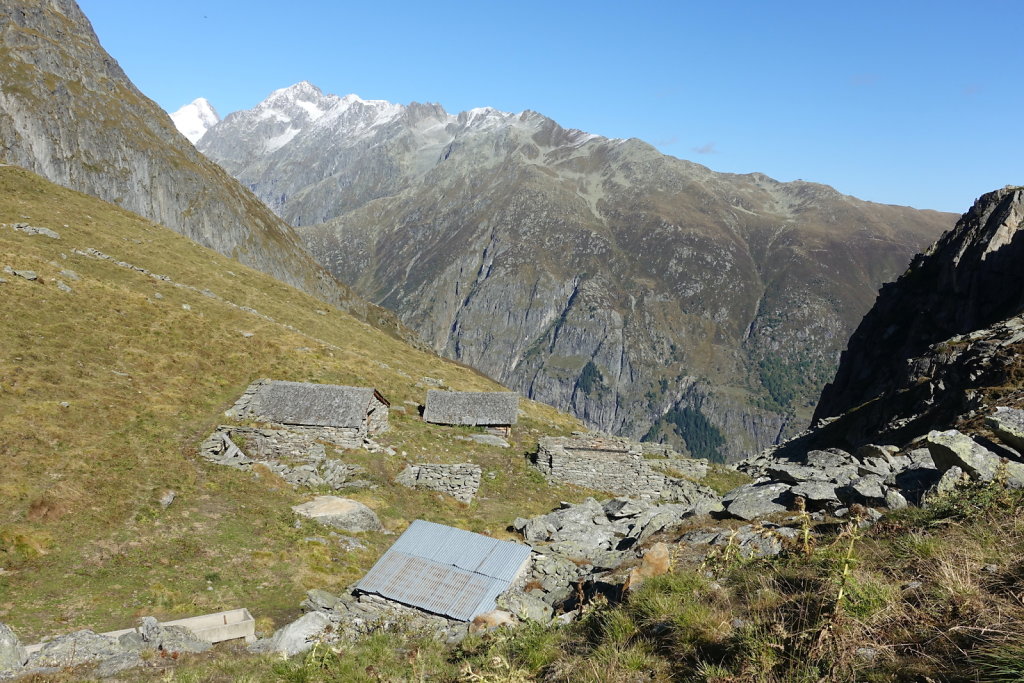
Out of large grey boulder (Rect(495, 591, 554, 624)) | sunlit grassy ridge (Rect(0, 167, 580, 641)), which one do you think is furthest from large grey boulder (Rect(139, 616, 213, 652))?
large grey boulder (Rect(495, 591, 554, 624))

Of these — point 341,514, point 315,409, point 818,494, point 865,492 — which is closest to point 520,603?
point 818,494

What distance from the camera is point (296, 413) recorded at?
42.6 metres

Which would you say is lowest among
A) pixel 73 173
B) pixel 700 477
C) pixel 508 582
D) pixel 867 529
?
pixel 700 477

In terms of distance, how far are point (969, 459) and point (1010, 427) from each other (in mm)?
3906

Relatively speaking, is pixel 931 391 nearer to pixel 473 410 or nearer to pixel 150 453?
pixel 473 410

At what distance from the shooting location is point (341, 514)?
30.6 meters

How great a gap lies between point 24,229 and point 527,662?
8004cm

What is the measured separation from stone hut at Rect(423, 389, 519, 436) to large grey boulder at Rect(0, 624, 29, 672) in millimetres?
38193

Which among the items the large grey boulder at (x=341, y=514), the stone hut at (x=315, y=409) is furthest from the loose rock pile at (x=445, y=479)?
the large grey boulder at (x=341, y=514)

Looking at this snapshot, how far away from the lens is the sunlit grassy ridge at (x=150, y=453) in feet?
72.7

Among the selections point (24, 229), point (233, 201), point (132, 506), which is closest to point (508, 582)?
point (132, 506)

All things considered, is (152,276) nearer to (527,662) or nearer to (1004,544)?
(527,662)

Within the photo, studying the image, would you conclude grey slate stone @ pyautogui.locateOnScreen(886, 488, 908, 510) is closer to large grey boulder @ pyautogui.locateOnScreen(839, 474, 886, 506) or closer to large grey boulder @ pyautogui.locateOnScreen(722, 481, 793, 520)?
large grey boulder @ pyautogui.locateOnScreen(839, 474, 886, 506)

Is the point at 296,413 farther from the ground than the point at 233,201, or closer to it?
closer to it
